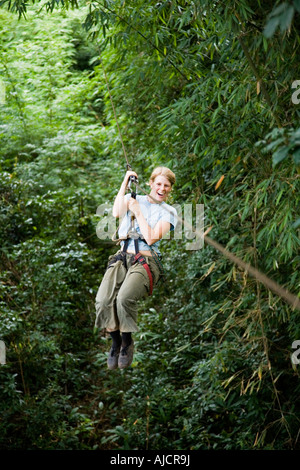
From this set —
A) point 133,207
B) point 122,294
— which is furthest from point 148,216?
point 122,294

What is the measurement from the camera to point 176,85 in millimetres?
Result: 5145

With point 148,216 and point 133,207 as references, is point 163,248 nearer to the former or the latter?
point 148,216

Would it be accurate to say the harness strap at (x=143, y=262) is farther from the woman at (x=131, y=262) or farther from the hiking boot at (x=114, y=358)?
the hiking boot at (x=114, y=358)

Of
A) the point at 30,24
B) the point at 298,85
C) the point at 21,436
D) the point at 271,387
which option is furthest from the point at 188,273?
the point at 30,24

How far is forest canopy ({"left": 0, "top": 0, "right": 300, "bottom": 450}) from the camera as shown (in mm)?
3910

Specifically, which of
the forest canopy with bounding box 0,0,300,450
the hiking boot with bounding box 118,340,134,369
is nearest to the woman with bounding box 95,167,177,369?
the hiking boot with bounding box 118,340,134,369

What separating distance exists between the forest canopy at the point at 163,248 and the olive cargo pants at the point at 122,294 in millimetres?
882

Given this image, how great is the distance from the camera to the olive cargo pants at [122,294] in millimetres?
3150

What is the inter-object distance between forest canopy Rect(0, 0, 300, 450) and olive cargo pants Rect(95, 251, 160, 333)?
2.89 ft

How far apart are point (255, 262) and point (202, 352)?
201cm

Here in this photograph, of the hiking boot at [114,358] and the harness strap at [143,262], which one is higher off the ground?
the harness strap at [143,262]

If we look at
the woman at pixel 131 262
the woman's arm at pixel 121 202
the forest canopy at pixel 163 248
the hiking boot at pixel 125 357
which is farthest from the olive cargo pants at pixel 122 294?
the forest canopy at pixel 163 248

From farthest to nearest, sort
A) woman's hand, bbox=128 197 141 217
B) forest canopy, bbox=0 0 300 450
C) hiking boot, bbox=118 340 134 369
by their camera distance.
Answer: forest canopy, bbox=0 0 300 450 < hiking boot, bbox=118 340 134 369 < woman's hand, bbox=128 197 141 217

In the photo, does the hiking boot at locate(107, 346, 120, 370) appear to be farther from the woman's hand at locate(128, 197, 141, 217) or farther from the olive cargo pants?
the woman's hand at locate(128, 197, 141, 217)
